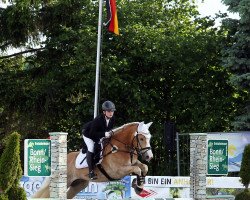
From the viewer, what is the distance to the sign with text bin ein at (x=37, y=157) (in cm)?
1463

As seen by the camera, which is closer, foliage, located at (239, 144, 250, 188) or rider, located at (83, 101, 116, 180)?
rider, located at (83, 101, 116, 180)

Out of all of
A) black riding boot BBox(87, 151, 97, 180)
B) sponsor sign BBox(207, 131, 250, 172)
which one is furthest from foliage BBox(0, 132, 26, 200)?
sponsor sign BBox(207, 131, 250, 172)

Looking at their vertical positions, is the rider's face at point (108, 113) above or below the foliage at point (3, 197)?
above

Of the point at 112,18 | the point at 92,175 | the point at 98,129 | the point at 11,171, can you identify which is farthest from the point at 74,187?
the point at 112,18

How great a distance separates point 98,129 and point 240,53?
13.1 m

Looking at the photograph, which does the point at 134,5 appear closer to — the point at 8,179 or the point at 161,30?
the point at 161,30

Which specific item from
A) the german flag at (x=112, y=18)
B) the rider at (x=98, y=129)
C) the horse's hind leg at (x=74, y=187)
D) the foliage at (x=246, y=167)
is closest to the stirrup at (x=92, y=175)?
the rider at (x=98, y=129)

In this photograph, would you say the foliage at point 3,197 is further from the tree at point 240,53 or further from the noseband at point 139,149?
the tree at point 240,53

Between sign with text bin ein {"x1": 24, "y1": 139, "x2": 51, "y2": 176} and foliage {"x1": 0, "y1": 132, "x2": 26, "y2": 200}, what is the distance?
779 mm

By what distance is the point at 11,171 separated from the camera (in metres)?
13.5

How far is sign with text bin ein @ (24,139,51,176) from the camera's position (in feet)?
48.0

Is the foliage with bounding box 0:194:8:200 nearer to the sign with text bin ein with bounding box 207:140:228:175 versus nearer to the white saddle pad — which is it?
the white saddle pad

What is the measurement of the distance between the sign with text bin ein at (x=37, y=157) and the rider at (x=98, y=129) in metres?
1.25

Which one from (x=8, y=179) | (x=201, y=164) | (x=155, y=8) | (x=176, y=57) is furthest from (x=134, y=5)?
(x=8, y=179)
